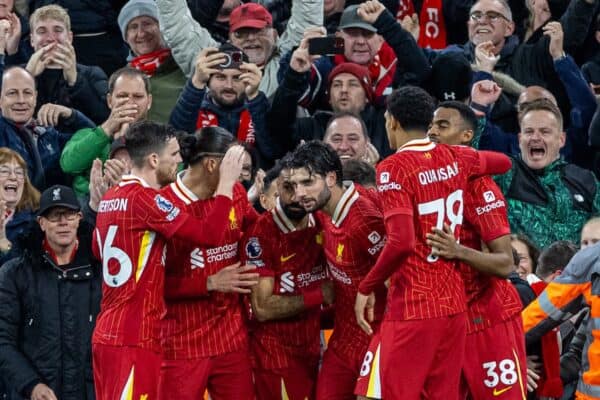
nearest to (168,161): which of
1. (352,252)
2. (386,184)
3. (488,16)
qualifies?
(352,252)

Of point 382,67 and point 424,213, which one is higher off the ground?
point 382,67

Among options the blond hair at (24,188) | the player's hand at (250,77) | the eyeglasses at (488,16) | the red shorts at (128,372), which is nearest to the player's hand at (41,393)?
the red shorts at (128,372)

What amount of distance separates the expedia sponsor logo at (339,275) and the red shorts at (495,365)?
2.89ft

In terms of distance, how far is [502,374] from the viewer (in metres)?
9.88

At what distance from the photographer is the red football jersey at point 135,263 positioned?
9.78 m

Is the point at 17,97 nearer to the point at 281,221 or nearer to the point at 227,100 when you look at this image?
the point at 227,100

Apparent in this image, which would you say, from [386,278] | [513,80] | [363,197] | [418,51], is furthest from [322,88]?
[386,278]

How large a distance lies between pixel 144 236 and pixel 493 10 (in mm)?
5364

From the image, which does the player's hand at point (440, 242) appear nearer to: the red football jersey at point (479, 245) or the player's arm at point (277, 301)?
the red football jersey at point (479, 245)

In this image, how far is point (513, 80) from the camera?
1416cm

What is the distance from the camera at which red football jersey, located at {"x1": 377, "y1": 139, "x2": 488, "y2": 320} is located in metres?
9.41

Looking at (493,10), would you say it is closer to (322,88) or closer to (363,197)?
(322,88)

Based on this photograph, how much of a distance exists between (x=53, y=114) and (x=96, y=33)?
2310 mm

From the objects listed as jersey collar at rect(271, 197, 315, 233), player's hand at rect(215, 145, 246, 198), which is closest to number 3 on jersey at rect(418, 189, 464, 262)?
jersey collar at rect(271, 197, 315, 233)
